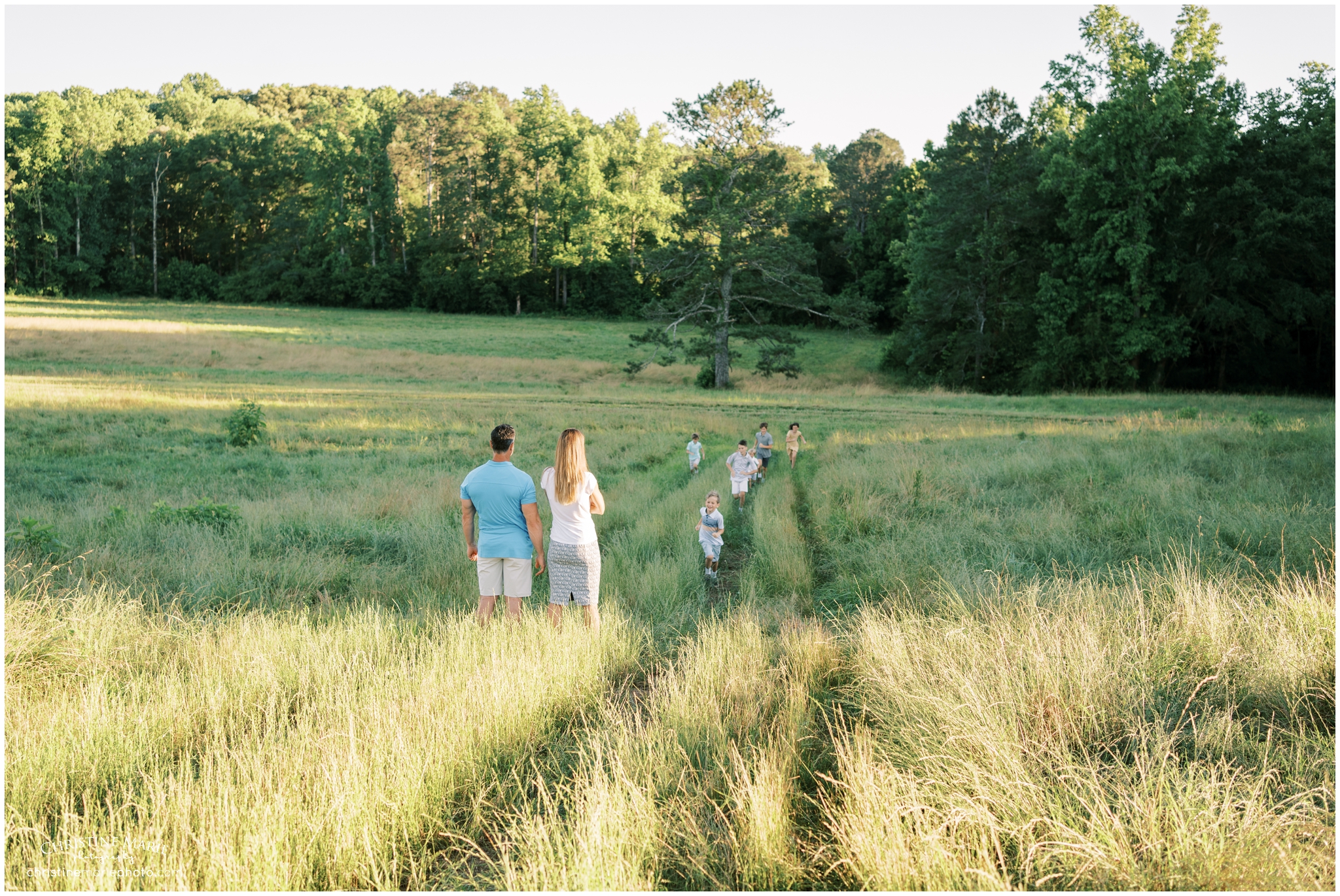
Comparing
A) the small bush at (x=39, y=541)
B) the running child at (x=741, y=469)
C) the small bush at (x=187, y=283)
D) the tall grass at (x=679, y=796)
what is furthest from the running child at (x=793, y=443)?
the small bush at (x=187, y=283)

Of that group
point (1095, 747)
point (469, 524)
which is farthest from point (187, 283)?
point (1095, 747)

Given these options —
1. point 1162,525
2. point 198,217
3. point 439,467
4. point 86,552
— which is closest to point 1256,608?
point 1162,525

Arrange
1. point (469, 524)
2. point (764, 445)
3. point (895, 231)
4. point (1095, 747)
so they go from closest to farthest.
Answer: point (1095, 747) < point (469, 524) < point (764, 445) < point (895, 231)

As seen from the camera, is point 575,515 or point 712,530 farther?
point 712,530

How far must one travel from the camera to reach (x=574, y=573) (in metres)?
6.51

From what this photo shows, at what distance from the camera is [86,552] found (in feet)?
26.1

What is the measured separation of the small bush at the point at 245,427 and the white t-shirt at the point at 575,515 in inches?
549

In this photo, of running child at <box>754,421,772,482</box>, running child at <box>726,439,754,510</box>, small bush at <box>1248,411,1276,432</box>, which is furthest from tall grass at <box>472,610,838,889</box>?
small bush at <box>1248,411,1276,432</box>

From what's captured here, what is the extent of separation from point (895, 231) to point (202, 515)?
63.5 meters

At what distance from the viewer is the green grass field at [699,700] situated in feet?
11.0

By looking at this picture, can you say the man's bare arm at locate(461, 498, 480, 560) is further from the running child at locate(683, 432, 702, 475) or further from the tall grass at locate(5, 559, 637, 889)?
the running child at locate(683, 432, 702, 475)

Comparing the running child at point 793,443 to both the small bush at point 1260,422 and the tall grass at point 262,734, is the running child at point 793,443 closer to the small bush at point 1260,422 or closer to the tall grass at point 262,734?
the small bush at point 1260,422

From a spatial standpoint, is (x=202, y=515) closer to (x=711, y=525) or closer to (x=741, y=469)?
(x=711, y=525)

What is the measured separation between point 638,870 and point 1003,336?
42.8 m
